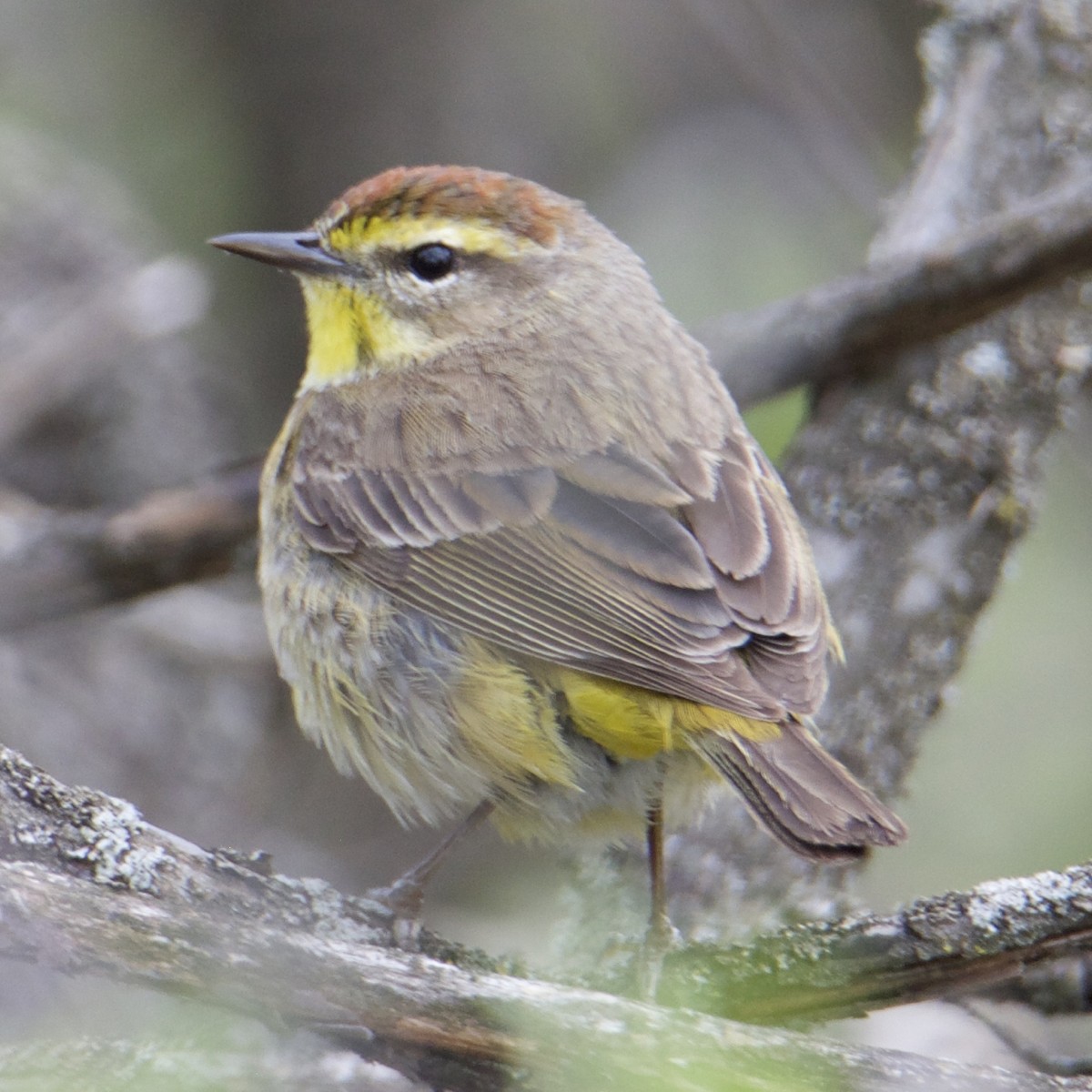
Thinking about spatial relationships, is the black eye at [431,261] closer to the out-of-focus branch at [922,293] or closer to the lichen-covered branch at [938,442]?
the out-of-focus branch at [922,293]

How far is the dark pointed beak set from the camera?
475 cm

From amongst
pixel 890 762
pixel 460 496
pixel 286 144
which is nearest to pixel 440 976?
pixel 460 496

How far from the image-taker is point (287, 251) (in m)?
4.78

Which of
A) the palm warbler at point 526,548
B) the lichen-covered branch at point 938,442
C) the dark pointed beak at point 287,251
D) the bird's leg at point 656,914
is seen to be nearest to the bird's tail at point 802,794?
the palm warbler at point 526,548

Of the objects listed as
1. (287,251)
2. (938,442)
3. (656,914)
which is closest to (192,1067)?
(656,914)

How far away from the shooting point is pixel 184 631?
601cm

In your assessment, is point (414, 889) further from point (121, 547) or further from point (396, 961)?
point (121, 547)

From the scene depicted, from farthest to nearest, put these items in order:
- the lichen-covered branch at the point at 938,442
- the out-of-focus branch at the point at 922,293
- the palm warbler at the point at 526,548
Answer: the out-of-focus branch at the point at 922,293 < the lichen-covered branch at the point at 938,442 < the palm warbler at the point at 526,548

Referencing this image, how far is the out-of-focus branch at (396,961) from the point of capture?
2.77m

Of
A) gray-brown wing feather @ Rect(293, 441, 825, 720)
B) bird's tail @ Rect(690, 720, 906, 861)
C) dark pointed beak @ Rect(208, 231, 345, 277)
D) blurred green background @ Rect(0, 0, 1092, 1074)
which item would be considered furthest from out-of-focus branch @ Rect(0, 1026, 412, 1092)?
dark pointed beak @ Rect(208, 231, 345, 277)

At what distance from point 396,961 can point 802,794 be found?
959 millimetres

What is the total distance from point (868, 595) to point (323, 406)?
1.76 m

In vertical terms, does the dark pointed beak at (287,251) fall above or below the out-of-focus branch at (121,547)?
above

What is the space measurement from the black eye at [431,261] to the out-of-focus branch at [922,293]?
111 cm
